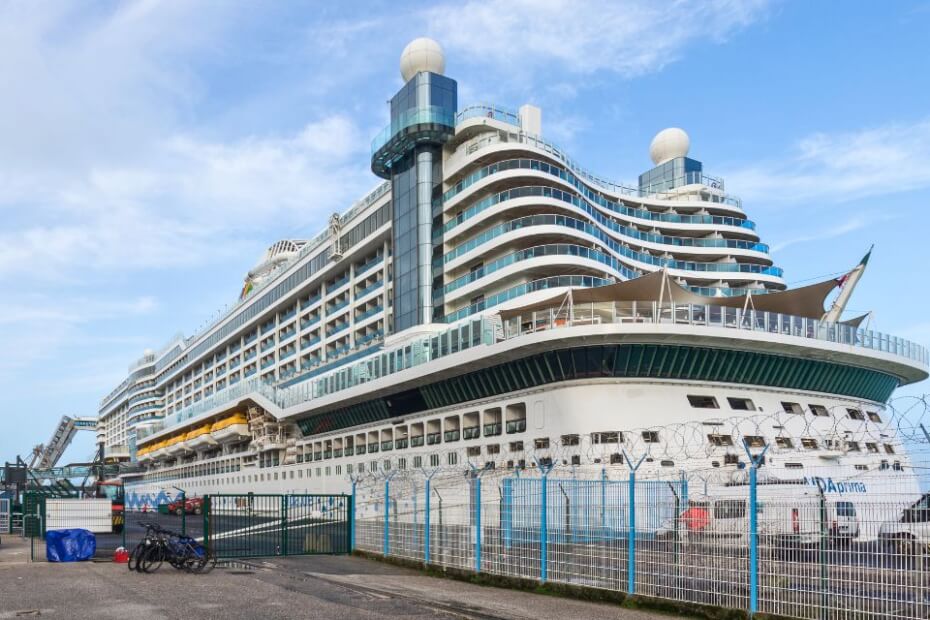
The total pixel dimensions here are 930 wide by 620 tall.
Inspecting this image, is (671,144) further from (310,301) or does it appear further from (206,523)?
(206,523)

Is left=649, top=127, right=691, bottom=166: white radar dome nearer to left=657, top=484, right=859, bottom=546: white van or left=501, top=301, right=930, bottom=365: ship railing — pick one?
left=501, top=301, right=930, bottom=365: ship railing

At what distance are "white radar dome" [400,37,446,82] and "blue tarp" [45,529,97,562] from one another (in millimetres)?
42089

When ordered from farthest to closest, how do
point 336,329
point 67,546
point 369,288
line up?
point 336,329
point 369,288
point 67,546

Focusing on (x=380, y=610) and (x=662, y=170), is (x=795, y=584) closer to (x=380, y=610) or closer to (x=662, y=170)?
(x=380, y=610)

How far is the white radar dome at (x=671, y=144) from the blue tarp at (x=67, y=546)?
62191 mm

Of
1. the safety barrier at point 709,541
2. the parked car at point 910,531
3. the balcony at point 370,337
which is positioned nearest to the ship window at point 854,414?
the safety barrier at point 709,541

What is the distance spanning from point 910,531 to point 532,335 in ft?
95.2

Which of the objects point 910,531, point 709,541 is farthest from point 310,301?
point 910,531

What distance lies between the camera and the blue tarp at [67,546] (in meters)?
22.9

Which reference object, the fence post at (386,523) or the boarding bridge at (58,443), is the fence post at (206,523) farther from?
the boarding bridge at (58,443)

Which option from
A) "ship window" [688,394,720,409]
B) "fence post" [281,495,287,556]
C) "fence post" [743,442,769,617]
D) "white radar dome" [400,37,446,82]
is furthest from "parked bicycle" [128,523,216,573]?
"white radar dome" [400,37,446,82]

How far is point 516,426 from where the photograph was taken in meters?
43.2

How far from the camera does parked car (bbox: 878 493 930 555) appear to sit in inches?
421

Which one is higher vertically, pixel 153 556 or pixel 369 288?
pixel 369 288
